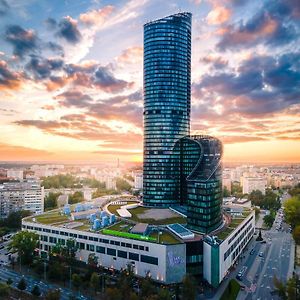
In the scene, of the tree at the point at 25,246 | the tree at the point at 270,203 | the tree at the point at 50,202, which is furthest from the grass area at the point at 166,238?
the tree at the point at 270,203

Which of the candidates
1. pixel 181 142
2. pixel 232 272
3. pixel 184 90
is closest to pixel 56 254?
pixel 232 272

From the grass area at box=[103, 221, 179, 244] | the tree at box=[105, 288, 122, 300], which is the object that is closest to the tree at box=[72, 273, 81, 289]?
the tree at box=[105, 288, 122, 300]

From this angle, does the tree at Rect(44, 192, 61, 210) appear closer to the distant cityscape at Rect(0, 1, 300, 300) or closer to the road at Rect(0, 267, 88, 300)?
the distant cityscape at Rect(0, 1, 300, 300)

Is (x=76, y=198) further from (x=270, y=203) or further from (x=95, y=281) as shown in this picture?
(x=95, y=281)

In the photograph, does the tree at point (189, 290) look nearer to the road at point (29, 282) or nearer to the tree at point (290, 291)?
the tree at point (290, 291)

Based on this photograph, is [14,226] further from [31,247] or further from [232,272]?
[232,272]
